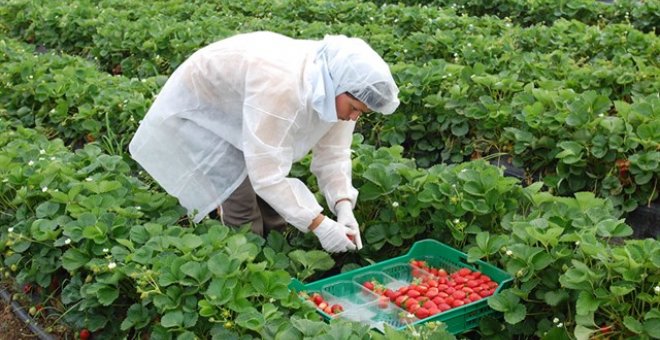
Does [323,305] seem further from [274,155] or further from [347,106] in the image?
[347,106]

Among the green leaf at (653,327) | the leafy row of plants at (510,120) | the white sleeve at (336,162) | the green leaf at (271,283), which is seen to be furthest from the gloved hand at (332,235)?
Result: the leafy row of plants at (510,120)

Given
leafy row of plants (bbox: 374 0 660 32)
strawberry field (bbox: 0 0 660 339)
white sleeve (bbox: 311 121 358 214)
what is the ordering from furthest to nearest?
leafy row of plants (bbox: 374 0 660 32)
white sleeve (bbox: 311 121 358 214)
strawberry field (bbox: 0 0 660 339)

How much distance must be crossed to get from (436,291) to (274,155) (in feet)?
2.73

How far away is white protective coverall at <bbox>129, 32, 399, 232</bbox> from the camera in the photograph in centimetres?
Answer: 334

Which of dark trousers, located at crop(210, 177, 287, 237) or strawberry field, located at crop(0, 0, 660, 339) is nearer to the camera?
strawberry field, located at crop(0, 0, 660, 339)

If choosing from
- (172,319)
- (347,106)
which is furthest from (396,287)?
(172,319)

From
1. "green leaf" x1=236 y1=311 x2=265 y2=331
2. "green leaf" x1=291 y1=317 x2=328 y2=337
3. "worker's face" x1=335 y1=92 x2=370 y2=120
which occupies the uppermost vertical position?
"worker's face" x1=335 y1=92 x2=370 y2=120

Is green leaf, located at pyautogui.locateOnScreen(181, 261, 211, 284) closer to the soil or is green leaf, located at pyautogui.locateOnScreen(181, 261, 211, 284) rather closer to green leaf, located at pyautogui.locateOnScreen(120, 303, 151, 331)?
green leaf, located at pyautogui.locateOnScreen(120, 303, 151, 331)

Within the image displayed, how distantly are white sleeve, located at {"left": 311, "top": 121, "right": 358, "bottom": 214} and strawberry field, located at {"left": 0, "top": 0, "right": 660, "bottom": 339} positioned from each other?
0.86ft

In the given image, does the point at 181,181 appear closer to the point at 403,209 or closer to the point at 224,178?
the point at 224,178

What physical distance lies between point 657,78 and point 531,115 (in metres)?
1.29

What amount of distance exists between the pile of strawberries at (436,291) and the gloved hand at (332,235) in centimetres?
19

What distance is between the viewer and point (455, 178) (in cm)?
400

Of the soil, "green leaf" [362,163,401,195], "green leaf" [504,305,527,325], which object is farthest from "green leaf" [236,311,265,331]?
the soil
